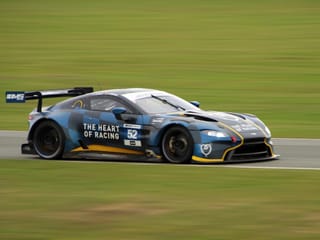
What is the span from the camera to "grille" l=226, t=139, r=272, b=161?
1509cm

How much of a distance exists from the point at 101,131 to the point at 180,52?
60.9 ft

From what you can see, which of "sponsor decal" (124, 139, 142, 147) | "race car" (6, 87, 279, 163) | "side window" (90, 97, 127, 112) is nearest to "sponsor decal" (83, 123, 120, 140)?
"race car" (6, 87, 279, 163)

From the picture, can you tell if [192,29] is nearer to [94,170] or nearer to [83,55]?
[83,55]

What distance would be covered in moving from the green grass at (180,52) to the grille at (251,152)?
416cm

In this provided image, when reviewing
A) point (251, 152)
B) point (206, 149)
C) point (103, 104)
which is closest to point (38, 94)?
point (103, 104)

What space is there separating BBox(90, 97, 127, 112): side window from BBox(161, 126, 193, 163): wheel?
3.62 feet

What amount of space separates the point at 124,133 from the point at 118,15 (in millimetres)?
27105

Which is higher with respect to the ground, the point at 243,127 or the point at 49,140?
the point at 243,127

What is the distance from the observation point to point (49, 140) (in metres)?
16.4

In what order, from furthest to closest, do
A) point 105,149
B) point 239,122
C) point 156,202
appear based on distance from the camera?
point 105,149, point 239,122, point 156,202

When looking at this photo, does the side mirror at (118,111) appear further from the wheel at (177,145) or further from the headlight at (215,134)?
the headlight at (215,134)

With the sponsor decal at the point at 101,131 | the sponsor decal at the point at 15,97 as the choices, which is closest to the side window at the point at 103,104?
the sponsor decal at the point at 101,131

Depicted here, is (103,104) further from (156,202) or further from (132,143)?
(156,202)

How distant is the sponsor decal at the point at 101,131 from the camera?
51.5 ft
